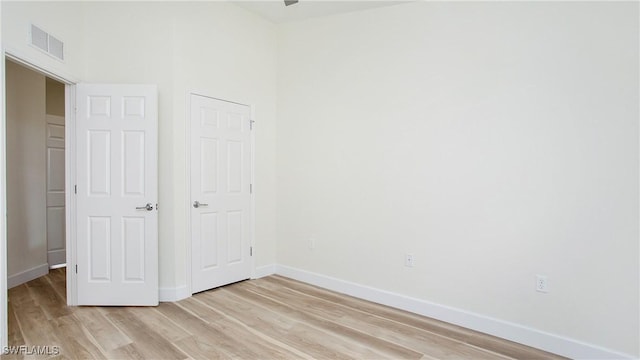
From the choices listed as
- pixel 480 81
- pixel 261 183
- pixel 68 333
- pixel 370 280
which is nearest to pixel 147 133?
pixel 261 183

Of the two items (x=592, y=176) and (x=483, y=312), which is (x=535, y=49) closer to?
(x=592, y=176)

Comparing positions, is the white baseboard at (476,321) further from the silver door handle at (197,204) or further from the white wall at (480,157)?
the silver door handle at (197,204)

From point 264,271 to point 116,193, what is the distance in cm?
192

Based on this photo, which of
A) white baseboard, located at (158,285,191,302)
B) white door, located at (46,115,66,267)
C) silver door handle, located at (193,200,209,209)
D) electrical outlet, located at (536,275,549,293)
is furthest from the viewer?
white door, located at (46,115,66,267)

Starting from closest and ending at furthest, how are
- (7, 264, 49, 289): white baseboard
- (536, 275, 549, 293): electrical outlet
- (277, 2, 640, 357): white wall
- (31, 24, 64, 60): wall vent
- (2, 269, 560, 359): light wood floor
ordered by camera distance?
A: (277, 2, 640, 357): white wall, (2, 269, 560, 359): light wood floor, (536, 275, 549, 293): electrical outlet, (31, 24, 64, 60): wall vent, (7, 264, 49, 289): white baseboard

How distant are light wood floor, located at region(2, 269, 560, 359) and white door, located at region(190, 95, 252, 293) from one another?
0.43 meters

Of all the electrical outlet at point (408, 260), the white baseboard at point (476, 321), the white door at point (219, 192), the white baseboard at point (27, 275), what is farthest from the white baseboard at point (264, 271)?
the white baseboard at point (27, 275)

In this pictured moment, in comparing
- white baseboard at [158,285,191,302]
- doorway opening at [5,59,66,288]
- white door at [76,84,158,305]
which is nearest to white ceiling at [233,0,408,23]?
white door at [76,84,158,305]

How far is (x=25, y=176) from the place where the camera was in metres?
4.02

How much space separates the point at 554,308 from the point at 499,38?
214 cm

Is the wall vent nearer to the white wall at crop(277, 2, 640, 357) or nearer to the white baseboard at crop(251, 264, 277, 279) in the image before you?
the white wall at crop(277, 2, 640, 357)

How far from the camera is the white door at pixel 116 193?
3.18 meters

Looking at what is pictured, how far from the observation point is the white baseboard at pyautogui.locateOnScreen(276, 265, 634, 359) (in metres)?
2.41

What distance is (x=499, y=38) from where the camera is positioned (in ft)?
9.02
